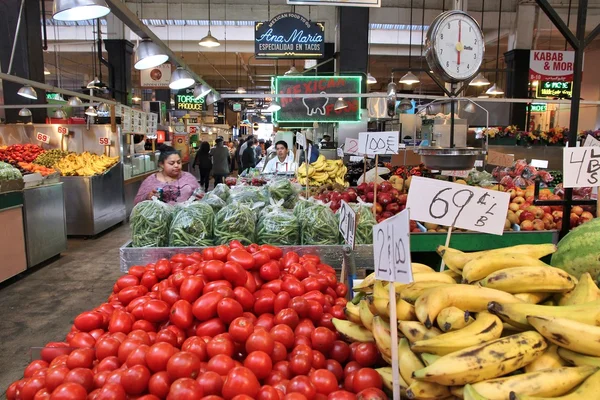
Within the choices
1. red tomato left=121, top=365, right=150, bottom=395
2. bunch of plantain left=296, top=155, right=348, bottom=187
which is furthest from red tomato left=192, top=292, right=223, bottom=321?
bunch of plantain left=296, top=155, right=348, bottom=187

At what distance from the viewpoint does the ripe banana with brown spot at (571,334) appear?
123 centimetres

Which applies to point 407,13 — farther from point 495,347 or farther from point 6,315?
point 495,347

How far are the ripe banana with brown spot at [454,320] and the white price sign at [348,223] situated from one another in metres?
0.84

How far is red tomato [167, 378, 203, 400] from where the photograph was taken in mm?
1328

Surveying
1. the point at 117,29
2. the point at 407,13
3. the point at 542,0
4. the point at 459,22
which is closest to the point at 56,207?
the point at 459,22

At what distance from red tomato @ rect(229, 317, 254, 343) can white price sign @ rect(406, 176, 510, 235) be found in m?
0.84

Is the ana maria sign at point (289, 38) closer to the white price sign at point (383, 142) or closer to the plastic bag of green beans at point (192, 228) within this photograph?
the white price sign at point (383, 142)

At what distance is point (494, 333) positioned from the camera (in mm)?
1307

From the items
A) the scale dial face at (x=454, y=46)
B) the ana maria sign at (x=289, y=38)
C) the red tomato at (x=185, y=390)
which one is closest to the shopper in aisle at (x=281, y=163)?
the ana maria sign at (x=289, y=38)

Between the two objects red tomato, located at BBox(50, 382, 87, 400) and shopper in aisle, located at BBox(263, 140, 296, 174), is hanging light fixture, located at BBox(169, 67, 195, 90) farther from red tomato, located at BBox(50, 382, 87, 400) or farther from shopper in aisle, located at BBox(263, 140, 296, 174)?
red tomato, located at BBox(50, 382, 87, 400)

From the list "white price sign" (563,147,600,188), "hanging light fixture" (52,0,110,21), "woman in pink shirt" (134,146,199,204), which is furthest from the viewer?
"woman in pink shirt" (134,146,199,204)

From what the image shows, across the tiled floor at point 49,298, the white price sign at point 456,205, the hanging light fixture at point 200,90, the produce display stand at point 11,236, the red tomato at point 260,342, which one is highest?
the hanging light fixture at point 200,90

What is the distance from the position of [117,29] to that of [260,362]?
46.2 ft

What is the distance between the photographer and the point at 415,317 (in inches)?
59.6
